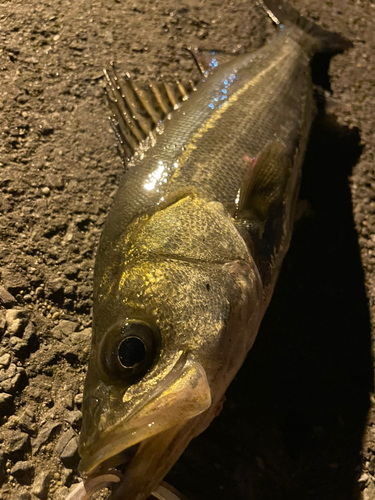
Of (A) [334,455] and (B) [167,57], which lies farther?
(B) [167,57]

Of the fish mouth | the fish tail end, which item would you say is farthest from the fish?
the fish tail end

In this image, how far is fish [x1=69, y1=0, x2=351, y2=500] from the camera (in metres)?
1.18

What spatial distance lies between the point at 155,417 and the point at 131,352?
231 millimetres

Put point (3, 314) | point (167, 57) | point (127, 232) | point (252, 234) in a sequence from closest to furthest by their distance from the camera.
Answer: point (127, 232) → point (252, 234) → point (3, 314) → point (167, 57)

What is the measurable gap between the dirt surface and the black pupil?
71 cm

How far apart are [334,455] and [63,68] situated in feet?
9.90

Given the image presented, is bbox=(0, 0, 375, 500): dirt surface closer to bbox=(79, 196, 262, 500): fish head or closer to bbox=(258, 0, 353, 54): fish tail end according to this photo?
bbox=(258, 0, 353, 54): fish tail end

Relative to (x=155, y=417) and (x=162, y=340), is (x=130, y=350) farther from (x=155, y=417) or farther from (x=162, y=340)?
(x=155, y=417)

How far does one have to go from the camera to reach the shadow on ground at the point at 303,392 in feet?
5.66

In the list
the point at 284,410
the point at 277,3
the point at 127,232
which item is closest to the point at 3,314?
the point at 127,232

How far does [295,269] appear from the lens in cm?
227

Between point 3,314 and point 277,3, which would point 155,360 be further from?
point 277,3

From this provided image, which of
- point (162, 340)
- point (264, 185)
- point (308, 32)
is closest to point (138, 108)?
point (264, 185)

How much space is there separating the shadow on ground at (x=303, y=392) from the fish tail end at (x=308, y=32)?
67 centimetres
